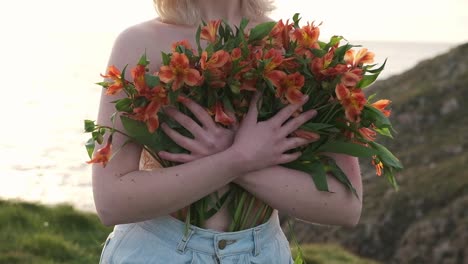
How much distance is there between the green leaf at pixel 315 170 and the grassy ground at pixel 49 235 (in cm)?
518

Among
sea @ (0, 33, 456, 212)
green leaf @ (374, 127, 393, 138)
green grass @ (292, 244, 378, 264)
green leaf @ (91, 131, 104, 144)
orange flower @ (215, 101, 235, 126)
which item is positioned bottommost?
sea @ (0, 33, 456, 212)

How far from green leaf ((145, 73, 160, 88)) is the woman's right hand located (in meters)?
0.38

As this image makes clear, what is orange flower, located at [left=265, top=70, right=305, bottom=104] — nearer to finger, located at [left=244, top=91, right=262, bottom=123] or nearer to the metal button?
finger, located at [left=244, top=91, right=262, bottom=123]

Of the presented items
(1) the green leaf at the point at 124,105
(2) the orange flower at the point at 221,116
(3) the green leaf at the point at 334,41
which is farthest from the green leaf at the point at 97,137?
(3) the green leaf at the point at 334,41

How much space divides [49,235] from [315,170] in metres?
5.88

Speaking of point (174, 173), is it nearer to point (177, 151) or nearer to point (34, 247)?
point (177, 151)

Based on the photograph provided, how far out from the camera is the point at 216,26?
2732 mm

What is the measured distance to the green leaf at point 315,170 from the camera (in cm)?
278

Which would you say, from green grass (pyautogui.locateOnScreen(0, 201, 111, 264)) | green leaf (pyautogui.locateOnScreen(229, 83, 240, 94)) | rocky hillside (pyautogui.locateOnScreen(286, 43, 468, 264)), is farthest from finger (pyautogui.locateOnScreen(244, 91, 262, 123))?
rocky hillside (pyautogui.locateOnScreen(286, 43, 468, 264))

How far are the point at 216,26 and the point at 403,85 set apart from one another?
2977 cm

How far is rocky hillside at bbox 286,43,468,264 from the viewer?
1716cm

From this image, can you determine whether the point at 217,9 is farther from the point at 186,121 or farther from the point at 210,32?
the point at 186,121

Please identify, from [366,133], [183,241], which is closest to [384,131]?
[366,133]

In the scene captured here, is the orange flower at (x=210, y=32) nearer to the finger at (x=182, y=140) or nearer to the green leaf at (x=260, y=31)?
the green leaf at (x=260, y=31)
